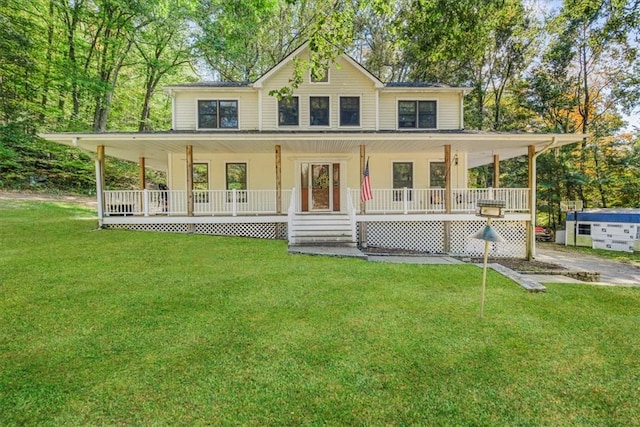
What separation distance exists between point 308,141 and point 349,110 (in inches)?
135

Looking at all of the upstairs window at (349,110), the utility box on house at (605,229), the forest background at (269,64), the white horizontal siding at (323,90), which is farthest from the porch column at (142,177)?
the utility box on house at (605,229)

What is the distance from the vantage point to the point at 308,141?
11.4 metres

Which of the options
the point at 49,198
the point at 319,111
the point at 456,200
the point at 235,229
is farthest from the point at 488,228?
the point at 49,198

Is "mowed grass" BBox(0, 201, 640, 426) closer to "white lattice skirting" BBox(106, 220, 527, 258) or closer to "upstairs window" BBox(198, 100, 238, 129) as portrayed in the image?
"white lattice skirting" BBox(106, 220, 527, 258)

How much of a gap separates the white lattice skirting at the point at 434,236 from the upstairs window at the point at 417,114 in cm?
470

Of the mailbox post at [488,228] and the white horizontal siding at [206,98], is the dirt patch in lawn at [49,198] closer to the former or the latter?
the white horizontal siding at [206,98]

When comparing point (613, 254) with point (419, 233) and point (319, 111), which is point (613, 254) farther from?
point (319, 111)

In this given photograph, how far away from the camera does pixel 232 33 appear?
834 inches

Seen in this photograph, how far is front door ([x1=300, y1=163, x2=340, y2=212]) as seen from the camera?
546 inches

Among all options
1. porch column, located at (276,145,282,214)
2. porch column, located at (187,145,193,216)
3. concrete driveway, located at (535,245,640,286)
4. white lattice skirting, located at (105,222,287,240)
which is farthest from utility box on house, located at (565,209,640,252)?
porch column, located at (187,145,193,216)

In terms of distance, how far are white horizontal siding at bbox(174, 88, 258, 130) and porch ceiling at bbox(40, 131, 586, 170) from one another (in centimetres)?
138

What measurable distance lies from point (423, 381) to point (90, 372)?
337 cm

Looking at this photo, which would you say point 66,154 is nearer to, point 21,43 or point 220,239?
point 21,43

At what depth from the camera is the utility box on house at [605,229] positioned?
1628 cm
